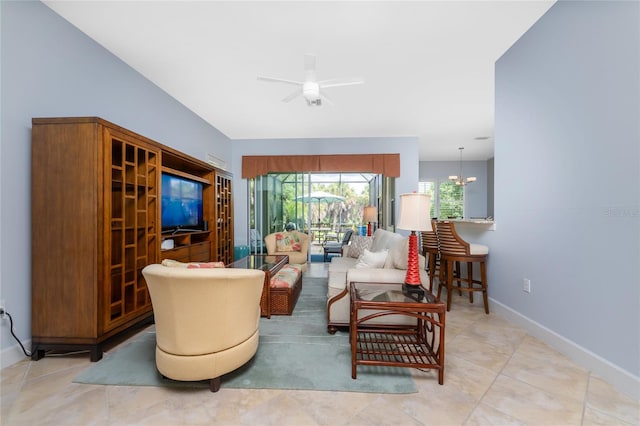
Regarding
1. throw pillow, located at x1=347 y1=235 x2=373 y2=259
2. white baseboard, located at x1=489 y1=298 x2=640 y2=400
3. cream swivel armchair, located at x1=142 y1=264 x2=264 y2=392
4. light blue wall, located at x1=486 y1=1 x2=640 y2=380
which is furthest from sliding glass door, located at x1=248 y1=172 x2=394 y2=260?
cream swivel armchair, located at x1=142 y1=264 x2=264 y2=392

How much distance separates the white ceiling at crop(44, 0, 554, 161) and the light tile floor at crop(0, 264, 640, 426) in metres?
2.68

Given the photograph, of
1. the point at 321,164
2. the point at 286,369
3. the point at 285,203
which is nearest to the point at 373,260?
the point at 286,369

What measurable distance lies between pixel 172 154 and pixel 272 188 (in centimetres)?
299

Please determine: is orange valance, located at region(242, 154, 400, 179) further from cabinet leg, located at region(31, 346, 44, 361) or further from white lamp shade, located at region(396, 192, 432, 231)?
cabinet leg, located at region(31, 346, 44, 361)

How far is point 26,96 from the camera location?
5.99 feet

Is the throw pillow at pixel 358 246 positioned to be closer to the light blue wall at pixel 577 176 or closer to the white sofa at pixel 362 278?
the white sofa at pixel 362 278

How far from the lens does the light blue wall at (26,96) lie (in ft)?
5.62

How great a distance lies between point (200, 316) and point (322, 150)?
14.4 feet

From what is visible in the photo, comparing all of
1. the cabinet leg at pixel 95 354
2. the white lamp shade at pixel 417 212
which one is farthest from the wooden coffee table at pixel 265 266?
the white lamp shade at pixel 417 212

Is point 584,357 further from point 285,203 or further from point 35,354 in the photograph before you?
point 285,203

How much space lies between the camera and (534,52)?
86.0 inches

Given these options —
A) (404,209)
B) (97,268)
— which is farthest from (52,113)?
(404,209)

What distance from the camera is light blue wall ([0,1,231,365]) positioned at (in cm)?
171

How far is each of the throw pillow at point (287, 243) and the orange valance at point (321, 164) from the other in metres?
1.64
